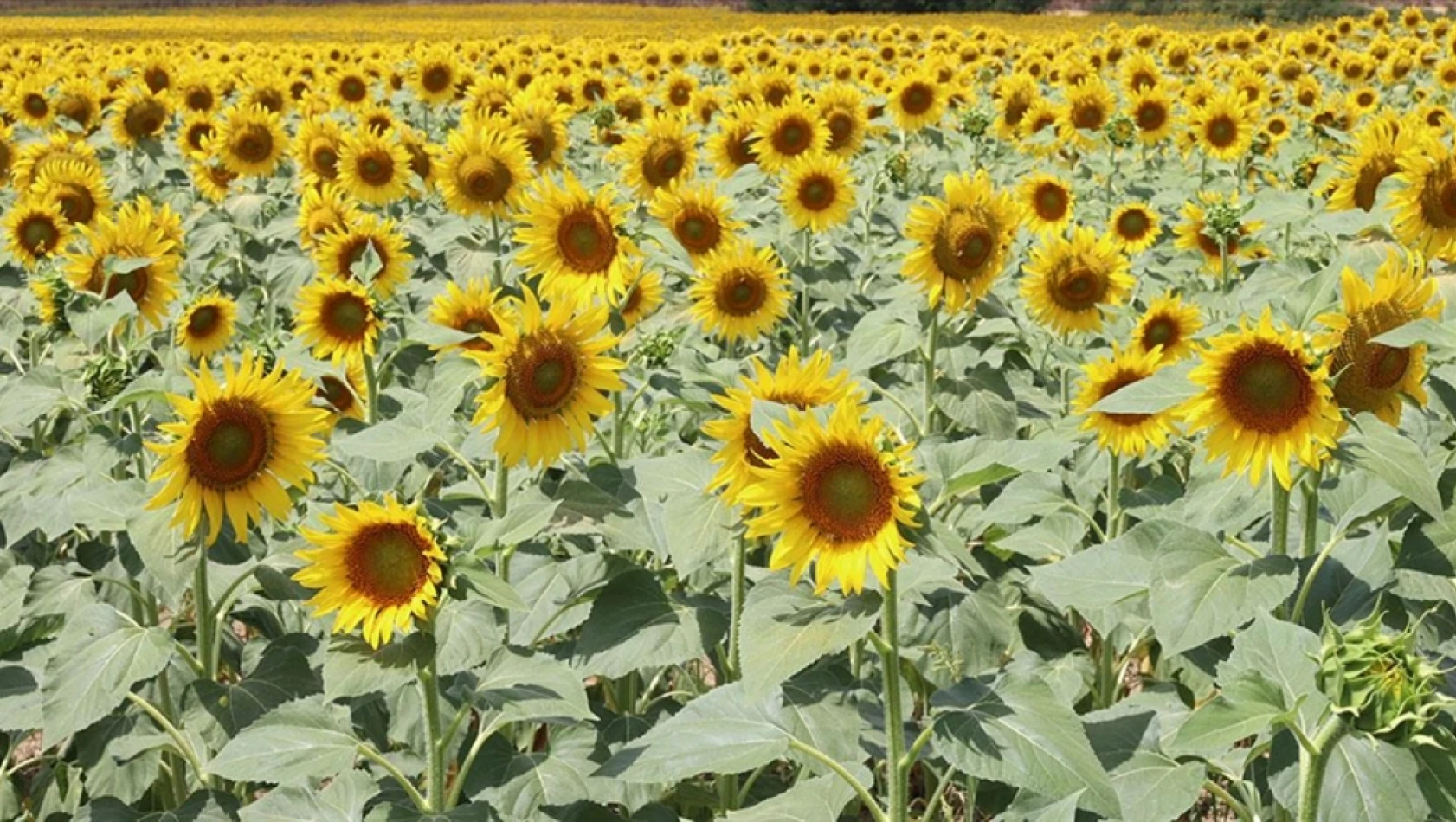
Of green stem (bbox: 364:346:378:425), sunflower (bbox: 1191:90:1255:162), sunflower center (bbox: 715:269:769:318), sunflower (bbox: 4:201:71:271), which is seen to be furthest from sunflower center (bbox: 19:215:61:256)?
sunflower (bbox: 1191:90:1255:162)

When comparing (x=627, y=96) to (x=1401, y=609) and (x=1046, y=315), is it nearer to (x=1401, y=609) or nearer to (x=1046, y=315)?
(x=1046, y=315)

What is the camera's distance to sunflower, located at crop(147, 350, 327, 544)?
2.62 metres

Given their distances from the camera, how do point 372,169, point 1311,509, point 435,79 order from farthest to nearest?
1. point 435,79
2. point 372,169
3. point 1311,509

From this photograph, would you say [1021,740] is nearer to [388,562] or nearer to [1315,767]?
[1315,767]

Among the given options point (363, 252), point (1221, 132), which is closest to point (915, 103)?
point (1221, 132)

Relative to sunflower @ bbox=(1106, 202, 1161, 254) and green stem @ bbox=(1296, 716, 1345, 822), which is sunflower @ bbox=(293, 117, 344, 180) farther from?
green stem @ bbox=(1296, 716, 1345, 822)

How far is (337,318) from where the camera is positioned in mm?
3924

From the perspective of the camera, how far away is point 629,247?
3.84 metres

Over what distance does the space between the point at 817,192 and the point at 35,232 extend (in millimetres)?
3018

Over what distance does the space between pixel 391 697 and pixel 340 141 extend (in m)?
4.24

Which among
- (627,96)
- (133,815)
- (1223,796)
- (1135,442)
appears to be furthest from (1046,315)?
(627,96)

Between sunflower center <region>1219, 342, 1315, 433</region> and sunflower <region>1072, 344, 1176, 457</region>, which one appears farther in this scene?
sunflower <region>1072, 344, 1176, 457</region>

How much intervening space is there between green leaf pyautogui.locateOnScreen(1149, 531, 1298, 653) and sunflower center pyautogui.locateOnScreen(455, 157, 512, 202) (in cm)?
342

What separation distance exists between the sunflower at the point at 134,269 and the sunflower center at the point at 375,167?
60.1 inches
